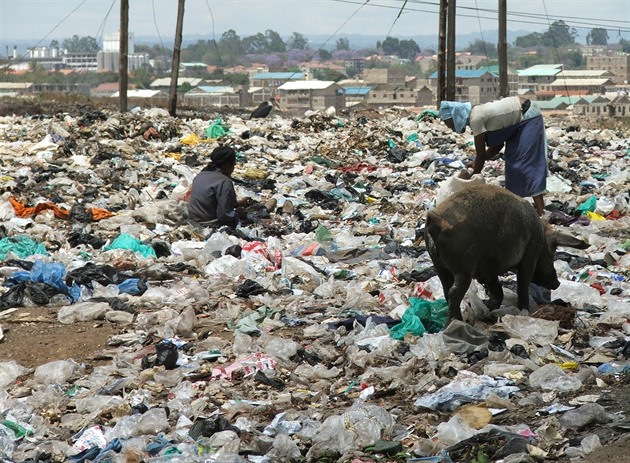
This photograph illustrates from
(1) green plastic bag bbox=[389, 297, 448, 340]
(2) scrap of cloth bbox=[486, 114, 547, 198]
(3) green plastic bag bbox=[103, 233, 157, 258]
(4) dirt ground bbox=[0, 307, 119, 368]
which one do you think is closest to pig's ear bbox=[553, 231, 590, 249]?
(1) green plastic bag bbox=[389, 297, 448, 340]

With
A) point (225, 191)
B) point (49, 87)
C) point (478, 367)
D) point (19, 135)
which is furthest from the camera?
point (49, 87)

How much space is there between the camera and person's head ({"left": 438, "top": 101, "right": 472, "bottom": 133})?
8.33 m

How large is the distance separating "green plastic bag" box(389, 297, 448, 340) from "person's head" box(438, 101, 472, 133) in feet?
7.61

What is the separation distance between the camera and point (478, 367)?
18.2ft

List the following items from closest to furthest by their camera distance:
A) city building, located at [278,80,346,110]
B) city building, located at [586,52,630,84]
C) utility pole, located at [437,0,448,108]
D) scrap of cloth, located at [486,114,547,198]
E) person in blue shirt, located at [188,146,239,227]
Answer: scrap of cloth, located at [486,114,547,198], person in blue shirt, located at [188,146,239,227], utility pole, located at [437,0,448,108], city building, located at [278,80,346,110], city building, located at [586,52,630,84]

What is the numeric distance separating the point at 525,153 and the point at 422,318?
3.22 m

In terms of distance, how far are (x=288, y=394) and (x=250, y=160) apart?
9221 mm

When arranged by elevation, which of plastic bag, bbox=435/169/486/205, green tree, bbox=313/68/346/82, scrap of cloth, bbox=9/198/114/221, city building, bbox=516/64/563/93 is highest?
green tree, bbox=313/68/346/82

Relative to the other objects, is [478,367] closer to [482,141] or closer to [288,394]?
[288,394]

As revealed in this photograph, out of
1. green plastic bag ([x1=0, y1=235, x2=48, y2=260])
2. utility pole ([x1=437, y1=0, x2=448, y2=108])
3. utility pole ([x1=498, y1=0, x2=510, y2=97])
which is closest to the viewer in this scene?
green plastic bag ([x1=0, y1=235, x2=48, y2=260])

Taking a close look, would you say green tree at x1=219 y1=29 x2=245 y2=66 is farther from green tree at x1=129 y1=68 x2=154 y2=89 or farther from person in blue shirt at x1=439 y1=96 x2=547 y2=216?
person in blue shirt at x1=439 y1=96 x2=547 y2=216

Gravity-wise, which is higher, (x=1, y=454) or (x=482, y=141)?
(x=482, y=141)

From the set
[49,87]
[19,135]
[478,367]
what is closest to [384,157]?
[19,135]

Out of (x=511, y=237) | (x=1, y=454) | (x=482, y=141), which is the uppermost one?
(x=482, y=141)
